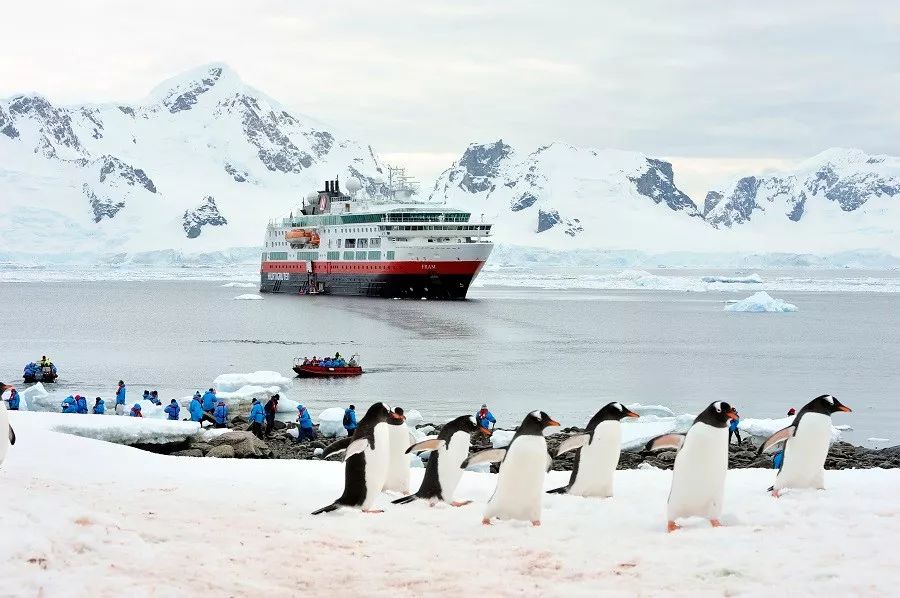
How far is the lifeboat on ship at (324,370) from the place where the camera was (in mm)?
36906

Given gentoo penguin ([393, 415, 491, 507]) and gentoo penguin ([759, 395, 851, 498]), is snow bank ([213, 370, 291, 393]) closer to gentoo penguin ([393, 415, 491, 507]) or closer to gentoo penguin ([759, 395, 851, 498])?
gentoo penguin ([393, 415, 491, 507])

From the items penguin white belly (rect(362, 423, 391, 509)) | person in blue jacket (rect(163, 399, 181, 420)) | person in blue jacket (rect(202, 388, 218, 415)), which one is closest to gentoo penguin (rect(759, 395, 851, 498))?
penguin white belly (rect(362, 423, 391, 509))

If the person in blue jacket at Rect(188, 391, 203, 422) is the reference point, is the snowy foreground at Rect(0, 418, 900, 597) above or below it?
above

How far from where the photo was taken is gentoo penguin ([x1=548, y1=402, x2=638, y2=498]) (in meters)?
10.6

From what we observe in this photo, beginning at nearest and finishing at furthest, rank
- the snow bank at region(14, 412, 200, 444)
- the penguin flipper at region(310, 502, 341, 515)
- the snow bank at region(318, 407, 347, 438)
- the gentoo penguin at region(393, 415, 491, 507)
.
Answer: the penguin flipper at region(310, 502, 341, 515), the gentoo penguin at region(393, 415, 491, 507), the snow bank at region(14, 412, 200, 444), the snow bank at region(318, 407, 347, 438)

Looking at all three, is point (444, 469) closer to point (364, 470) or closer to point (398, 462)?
point (364, 470)

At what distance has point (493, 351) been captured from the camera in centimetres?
4797

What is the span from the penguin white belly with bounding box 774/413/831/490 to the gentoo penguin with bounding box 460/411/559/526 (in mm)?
2523

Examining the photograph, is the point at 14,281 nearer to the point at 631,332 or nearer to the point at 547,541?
the point at 631,332

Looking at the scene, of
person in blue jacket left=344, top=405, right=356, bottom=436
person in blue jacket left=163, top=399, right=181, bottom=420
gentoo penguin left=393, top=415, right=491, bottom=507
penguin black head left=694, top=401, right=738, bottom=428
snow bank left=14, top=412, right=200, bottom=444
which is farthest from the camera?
person in blue jacket left=163, top=399, right=181, bottom=420

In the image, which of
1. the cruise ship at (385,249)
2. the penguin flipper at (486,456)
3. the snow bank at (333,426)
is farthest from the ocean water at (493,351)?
the penguin flipper at (486,456)

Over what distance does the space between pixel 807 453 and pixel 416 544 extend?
13.1 feet

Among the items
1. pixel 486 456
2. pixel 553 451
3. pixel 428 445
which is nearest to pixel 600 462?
pixel 486 456

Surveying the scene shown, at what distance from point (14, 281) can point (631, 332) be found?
108309 millimetres
